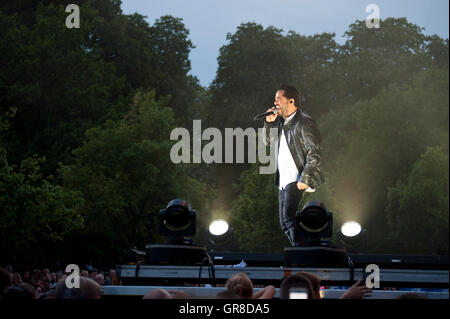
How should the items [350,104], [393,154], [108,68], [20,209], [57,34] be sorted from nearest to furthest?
[20,209]
[57,34]
[108,68]
[393,154]
[350,104]

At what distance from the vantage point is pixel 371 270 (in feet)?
19.6

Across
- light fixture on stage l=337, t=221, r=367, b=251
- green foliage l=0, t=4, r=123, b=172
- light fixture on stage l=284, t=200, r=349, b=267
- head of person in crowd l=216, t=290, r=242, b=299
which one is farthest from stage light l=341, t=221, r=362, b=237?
green foliage l=0, t=4, r=123, b=172

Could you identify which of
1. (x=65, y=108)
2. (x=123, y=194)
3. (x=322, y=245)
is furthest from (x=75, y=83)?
(x=322, y=245)

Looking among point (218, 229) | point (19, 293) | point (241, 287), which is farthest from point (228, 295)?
point (218, 229)

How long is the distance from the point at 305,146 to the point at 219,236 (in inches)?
69.1

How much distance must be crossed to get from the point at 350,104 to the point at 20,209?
2681 cm

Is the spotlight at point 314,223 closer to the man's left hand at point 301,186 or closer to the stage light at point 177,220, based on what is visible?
the man's left hand at point 301,186

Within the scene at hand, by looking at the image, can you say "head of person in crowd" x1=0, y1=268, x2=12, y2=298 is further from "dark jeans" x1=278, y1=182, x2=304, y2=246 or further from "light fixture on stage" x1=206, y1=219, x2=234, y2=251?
"light fixture on stage" x1=206, y1=219, x2=234, y2=251

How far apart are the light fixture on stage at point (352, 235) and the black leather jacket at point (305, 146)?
77 cm

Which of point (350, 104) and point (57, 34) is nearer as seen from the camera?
point (57, 34)

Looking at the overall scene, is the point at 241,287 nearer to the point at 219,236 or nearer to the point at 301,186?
the point at 301,186

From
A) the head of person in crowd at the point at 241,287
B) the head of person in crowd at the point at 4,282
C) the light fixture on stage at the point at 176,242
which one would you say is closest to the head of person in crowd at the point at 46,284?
the light fixture on stage at the point at 176,242

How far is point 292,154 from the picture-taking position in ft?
23.5
